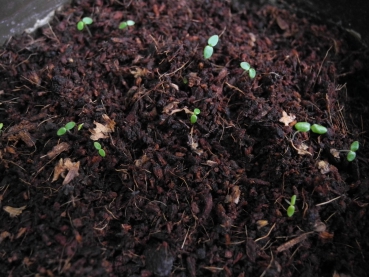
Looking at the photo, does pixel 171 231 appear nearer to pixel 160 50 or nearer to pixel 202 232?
pixel 202 232

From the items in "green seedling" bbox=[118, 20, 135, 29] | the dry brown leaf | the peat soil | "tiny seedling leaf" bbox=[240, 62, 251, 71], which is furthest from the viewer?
"green seedling" bbox=[118, 20, 135, 29]

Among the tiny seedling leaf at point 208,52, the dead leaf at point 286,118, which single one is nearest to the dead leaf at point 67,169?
the tiny seedling leaf at point 208,52

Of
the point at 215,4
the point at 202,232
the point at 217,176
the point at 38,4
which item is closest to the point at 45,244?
the point at 202,232

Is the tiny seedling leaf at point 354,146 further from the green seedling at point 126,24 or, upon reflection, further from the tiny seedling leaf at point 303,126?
the green seedling at point 126,24

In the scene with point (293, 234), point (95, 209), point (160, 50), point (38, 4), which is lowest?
point (293, 234)

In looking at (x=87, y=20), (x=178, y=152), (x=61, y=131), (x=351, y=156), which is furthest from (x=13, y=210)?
(x=351, y=156)

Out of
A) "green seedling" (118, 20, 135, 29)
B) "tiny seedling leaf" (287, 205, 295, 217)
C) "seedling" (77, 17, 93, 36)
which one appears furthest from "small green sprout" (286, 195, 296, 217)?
"seedling" (77, 17, 93, 36)

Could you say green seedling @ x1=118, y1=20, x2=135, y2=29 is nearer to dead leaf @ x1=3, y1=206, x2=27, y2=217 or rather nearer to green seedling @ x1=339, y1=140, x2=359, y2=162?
dead leaf @ x1=3, y1=206, x2=27, y2=217

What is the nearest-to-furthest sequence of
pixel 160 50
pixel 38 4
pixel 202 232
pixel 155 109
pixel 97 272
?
pixel 97 272, pixel 202 232, pixel 155 109, pixel 160 50, pixel 38 4
